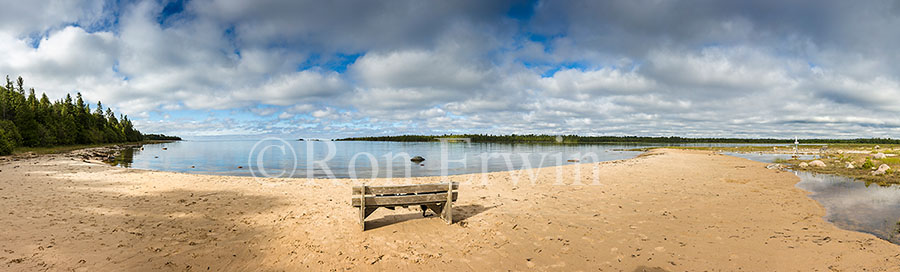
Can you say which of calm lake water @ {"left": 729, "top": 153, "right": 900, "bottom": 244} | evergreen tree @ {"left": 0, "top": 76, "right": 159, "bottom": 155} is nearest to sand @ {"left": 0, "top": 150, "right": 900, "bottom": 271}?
calm lake water @ {"left": 729, "top": 153, "right": 900, "bottom": 244}

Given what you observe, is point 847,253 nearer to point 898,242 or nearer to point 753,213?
point 898,242

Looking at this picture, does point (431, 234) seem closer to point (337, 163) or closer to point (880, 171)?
point (880, 171)

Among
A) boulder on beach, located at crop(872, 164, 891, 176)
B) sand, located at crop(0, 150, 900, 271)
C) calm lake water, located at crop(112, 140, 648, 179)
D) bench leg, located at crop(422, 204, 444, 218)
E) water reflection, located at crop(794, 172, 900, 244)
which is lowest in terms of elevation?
calm lake water, located at crop(112, 140, 648, 179)

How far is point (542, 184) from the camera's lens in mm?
19500

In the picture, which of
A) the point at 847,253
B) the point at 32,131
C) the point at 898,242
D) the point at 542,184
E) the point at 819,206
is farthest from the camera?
the point at 32,131

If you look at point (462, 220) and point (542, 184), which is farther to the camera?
point (542, 184)

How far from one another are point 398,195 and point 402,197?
0.36 m

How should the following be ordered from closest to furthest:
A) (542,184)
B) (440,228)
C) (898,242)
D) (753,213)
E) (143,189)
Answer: (898,242)
(440,228)
(753,213)
(143,189)
(542,184)

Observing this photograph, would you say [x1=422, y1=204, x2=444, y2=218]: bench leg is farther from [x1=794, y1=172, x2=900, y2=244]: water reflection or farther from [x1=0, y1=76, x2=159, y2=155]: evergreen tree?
[x1=0, y1=76, x2=159, y2=155]: evergreen tree

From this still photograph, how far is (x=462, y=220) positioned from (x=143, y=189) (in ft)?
53.2

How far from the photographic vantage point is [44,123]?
75.8m

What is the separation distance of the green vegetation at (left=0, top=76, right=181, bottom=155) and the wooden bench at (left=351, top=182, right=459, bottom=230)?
6306 cm

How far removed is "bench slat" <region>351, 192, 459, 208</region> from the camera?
9000mm

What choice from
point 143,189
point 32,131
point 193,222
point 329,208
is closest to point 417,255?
point 329,208
